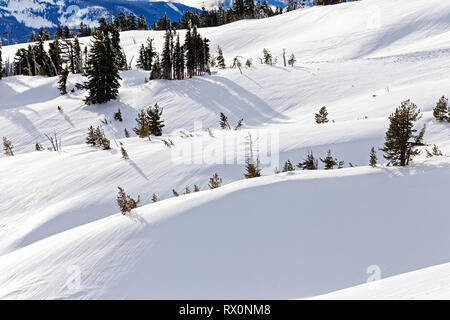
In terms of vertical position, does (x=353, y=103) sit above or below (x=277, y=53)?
below

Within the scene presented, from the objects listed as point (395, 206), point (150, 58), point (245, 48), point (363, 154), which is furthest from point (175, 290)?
point (245, 48)

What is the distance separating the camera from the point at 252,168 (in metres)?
7.19

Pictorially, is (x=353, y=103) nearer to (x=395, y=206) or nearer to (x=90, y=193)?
(x=395, y=206)

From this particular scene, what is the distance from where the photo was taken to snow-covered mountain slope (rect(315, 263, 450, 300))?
9.12 ft

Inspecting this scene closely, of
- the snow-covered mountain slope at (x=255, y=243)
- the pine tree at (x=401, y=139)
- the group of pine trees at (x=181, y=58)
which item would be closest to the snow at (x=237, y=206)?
the snow-covered mountain slope at (x=255, y=243)

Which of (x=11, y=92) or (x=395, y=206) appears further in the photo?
(x=11, y=92)

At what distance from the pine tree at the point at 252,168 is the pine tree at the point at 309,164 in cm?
Result: 120

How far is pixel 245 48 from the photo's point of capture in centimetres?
3484

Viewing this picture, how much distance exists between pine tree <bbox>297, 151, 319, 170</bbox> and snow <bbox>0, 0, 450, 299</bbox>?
49 cm

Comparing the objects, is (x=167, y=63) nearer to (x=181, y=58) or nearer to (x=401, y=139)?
(x=181, y=58)

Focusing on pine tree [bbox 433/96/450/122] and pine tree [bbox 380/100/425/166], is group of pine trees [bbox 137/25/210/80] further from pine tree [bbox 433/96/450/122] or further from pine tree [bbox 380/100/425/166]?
pine tree [bbox 380/100/425/166]

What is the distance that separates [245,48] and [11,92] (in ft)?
84.3

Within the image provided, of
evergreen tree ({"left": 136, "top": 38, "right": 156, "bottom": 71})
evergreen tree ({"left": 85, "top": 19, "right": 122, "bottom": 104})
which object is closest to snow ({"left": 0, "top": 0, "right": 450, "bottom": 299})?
evergreen tree ({"left": 85, "top": 19, "right": 122, "bottom": 104})

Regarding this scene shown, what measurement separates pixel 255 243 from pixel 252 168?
9.57 ft
